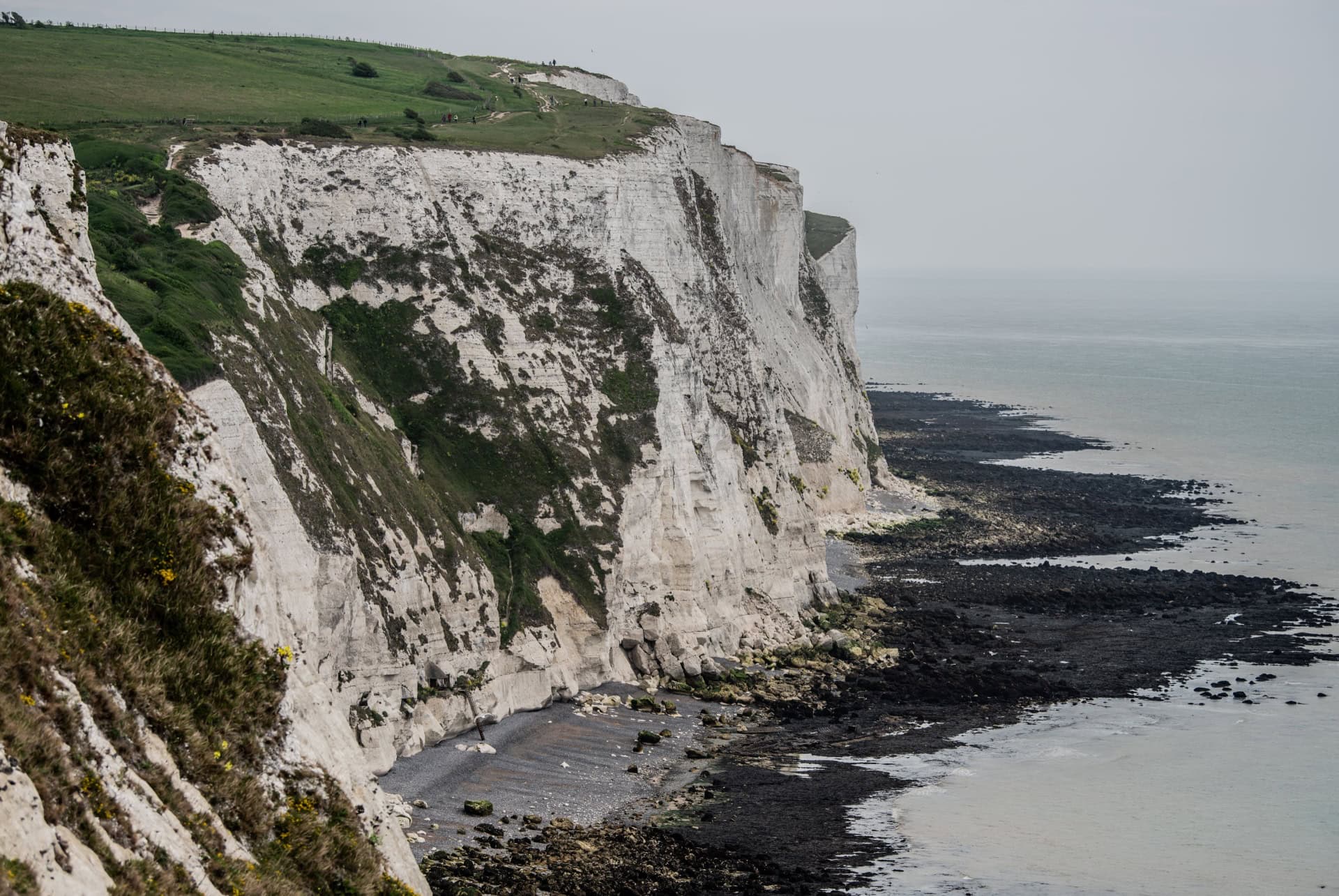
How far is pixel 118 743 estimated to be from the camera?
14914 millimetres

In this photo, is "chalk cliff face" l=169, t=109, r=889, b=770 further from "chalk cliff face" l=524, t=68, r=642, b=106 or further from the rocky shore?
"chalk cliff face" l=524, t=68, r=642, b=106

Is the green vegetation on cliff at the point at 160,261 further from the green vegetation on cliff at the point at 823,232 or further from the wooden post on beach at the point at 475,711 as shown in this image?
the green vegetation on cliff at the point at 823,232

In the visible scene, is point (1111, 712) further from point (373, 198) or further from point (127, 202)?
point (127, 202)

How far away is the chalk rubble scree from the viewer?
34.1m

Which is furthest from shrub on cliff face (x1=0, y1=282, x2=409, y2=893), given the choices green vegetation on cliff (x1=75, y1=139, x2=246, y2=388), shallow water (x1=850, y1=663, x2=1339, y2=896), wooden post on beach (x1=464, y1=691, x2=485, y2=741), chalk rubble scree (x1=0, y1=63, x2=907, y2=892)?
wooden post on beach (x1=464, y1=691, x2=485, y2=741)

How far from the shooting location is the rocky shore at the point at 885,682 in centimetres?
3269

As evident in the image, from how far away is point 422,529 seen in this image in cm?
4019

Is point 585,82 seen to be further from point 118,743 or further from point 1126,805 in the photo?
point 118,743

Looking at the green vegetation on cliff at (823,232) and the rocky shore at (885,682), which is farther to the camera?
the green vegetation on cliff at (823,232)

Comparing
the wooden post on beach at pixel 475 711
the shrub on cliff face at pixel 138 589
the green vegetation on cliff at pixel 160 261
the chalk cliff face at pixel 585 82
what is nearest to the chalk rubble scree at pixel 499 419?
the wooden post on beach at pixel 475 711

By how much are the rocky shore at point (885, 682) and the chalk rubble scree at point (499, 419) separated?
292 centimetres

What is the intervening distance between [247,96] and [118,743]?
186 ft

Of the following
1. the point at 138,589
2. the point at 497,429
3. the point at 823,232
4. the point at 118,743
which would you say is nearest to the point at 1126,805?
the point at 497,429

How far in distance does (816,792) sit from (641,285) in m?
22.8
